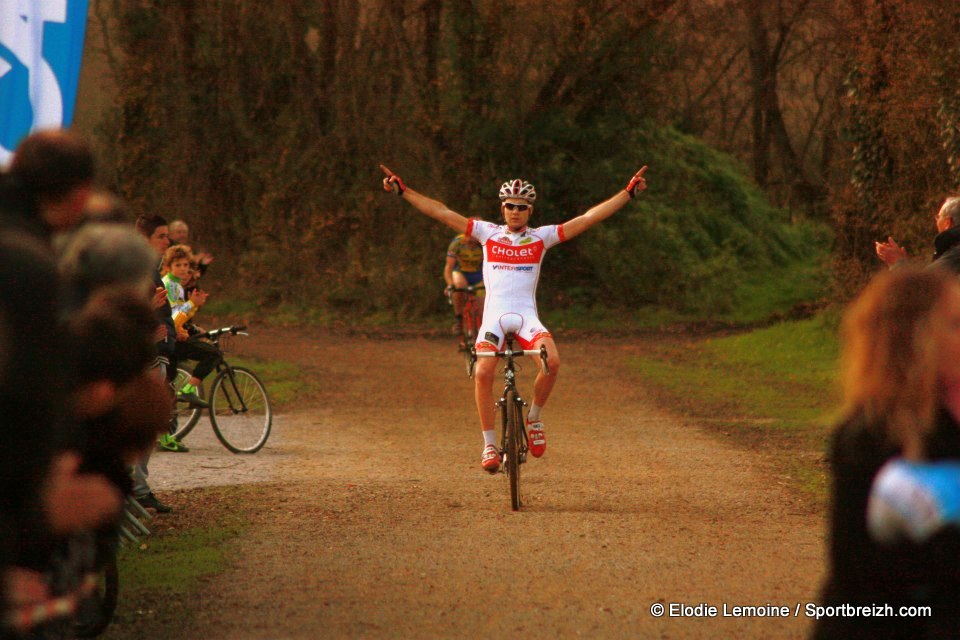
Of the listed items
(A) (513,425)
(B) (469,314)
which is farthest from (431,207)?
(B) (469,314)

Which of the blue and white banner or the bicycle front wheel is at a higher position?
the blue and white banner

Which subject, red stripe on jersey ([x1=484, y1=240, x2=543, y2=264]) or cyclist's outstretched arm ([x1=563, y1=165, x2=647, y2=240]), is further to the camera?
cyclist's outstretched arm ([x1=563, y1=165, x2=647, y2=240])

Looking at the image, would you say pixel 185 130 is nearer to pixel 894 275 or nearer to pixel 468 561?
pixel 468 561

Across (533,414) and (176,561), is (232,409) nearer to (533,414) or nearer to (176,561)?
(533,414)

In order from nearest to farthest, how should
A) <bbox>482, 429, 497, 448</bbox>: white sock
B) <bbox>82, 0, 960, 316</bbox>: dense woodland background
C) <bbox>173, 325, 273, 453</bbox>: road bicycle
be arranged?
<bbox>482, 429, 497, 448</bbox>: white sock
<bbox>173, 325, 273, 453</bbox>: road bicycle
<bbox>82, 0, 960, 316</bbox>: dense woodland background

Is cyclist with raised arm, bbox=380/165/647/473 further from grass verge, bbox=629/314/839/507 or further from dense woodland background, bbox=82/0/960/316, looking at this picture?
dense woodland background, bbox=82/0/960/316

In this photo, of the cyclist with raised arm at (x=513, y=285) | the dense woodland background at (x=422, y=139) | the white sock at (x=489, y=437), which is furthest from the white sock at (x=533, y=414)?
the dense woodland background at (x=422, y=139)

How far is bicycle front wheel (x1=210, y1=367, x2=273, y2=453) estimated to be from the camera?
11.8 m

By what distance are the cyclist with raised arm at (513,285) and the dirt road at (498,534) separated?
1.82 ft

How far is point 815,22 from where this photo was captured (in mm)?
38969

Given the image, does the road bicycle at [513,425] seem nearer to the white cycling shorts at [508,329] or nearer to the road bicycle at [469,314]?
the white cycling shorts at [508,329]

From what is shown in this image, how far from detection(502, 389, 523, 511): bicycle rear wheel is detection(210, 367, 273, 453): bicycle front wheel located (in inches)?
129

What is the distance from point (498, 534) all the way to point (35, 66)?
12.4 ft

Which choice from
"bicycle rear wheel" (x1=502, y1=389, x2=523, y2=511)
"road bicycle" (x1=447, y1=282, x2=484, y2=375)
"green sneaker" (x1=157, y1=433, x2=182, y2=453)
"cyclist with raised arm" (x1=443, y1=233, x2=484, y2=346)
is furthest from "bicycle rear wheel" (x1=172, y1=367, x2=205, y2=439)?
"cyclist with raised arm" (x1=443, y1=233, x2=484, y2=346)
